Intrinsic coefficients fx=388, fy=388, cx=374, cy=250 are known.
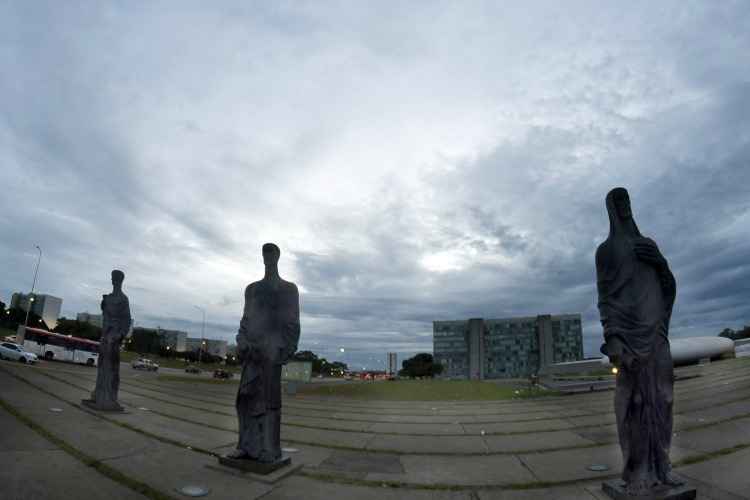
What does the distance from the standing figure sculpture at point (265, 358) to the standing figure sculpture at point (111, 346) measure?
5873mm

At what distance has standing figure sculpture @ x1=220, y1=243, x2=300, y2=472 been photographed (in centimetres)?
543

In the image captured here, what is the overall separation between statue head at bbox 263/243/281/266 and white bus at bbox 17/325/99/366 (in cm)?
4321

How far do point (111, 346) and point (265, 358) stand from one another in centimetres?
693

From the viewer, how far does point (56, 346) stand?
4028 cm

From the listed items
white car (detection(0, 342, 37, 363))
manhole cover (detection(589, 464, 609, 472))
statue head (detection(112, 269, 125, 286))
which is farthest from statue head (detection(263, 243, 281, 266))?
white car (detection(0, 342, 37, 363))

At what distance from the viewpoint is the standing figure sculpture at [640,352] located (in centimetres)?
439

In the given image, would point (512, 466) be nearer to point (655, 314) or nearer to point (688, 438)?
point (655, 314)

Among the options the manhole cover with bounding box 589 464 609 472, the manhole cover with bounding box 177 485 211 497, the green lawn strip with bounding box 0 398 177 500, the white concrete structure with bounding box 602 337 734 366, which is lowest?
the manhole cover with bounding box 589 464 609 472

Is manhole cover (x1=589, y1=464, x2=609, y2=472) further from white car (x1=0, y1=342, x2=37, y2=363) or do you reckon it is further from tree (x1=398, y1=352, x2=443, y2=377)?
tree (x1=398, y1=352, x2=443, y2=377)

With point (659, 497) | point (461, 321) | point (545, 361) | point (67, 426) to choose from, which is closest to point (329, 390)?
point (67, 426)

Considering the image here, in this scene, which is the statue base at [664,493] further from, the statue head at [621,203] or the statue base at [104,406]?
the statue base at [104,406]

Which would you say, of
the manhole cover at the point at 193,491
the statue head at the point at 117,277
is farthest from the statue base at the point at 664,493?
the statue head at the point at 117,277

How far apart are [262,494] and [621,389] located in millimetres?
4419

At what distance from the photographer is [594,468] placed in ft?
18.7
